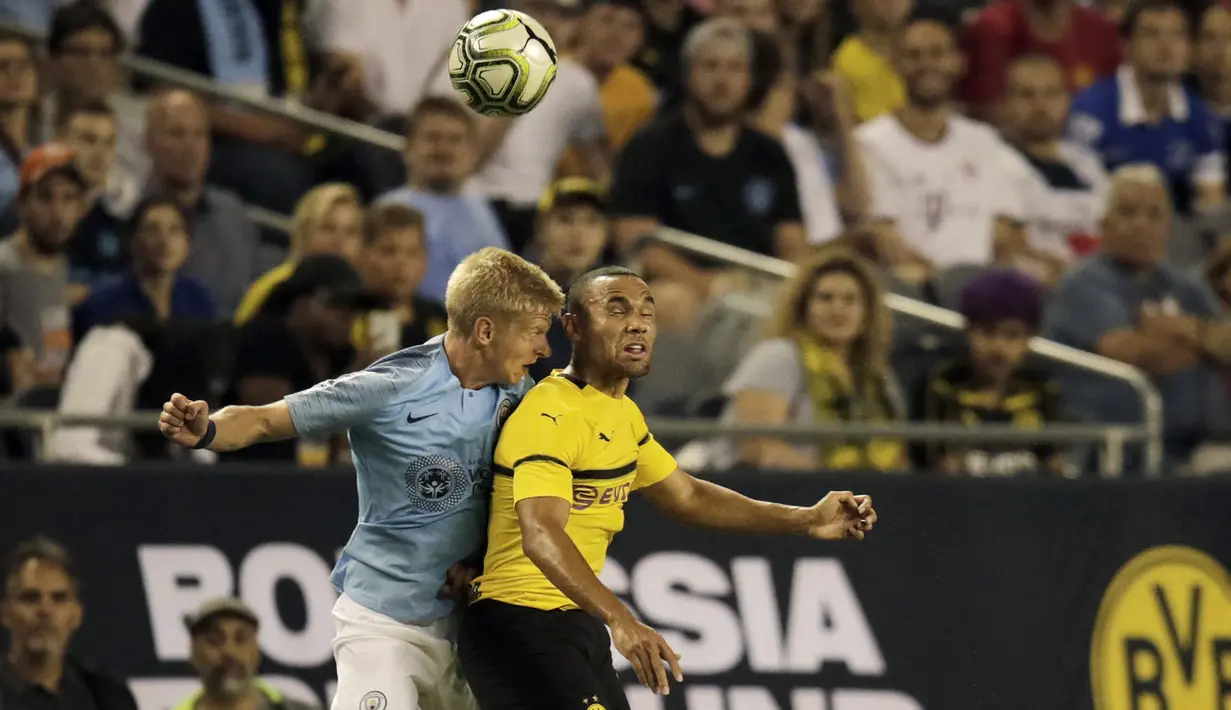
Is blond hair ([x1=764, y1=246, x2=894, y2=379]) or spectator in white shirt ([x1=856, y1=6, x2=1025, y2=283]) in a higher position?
spectator in white shirt ([x1=856, y1=6, x2=1025, y2=283])

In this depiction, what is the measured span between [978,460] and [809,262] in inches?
46.5

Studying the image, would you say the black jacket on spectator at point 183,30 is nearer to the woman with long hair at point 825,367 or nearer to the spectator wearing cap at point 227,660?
the woman with long hair at point 825,367

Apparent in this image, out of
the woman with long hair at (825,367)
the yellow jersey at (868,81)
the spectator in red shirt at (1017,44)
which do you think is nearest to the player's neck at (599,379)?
the woman with long hair at (825,367)

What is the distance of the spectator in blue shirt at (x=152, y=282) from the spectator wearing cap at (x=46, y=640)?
1291 mm

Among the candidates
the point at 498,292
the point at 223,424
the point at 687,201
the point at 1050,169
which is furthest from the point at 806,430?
the point at 1050,169

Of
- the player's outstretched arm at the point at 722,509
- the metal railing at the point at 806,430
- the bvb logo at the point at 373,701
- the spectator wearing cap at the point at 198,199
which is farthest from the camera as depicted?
the spectator wearing cap at the point at 198,199

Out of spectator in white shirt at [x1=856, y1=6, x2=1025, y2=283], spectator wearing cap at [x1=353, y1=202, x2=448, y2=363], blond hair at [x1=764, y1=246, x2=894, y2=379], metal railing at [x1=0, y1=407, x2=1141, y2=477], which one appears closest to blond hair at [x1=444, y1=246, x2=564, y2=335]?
metal railing at [x1=0, y1=407, x2=1141, y2=477]

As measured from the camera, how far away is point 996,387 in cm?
986

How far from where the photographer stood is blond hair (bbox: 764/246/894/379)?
9617mm

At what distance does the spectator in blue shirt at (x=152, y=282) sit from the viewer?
31.5 ft

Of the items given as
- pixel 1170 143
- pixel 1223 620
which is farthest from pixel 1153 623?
pixel 1170 143

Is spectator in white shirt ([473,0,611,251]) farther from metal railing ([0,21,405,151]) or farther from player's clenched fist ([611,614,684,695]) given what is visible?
player's clenched fist ([611,614,684,695])

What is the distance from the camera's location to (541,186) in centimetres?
1138

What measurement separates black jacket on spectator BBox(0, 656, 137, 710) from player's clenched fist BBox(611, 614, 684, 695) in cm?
363
